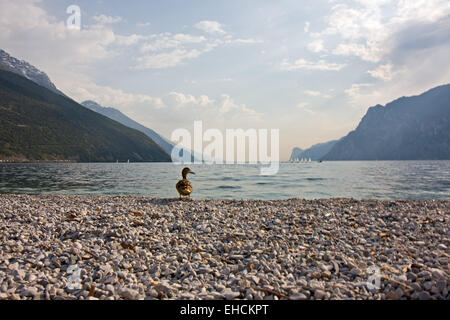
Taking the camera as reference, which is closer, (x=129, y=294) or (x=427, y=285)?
(x=129, y=294)

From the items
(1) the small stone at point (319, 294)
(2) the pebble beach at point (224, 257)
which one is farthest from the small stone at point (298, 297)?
(1) the small stone at point (319, 294)

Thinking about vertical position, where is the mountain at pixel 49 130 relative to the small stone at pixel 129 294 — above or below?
above

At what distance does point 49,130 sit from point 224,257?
6708 inches

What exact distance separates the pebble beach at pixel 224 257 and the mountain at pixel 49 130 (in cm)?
14570

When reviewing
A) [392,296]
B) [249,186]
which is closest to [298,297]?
[392,296]

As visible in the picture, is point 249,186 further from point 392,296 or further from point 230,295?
point 230,295

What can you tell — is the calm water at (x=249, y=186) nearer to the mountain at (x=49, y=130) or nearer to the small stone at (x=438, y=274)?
the small stone at (x=438, y=274)

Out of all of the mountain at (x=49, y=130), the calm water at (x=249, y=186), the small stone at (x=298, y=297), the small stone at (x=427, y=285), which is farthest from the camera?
the mountain at (x=49, y=130)

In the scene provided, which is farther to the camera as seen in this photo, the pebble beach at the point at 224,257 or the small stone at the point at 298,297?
the pebble beach at the point at 224,257

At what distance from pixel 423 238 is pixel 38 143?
162 m

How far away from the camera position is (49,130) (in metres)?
145

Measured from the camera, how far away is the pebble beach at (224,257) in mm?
4820
